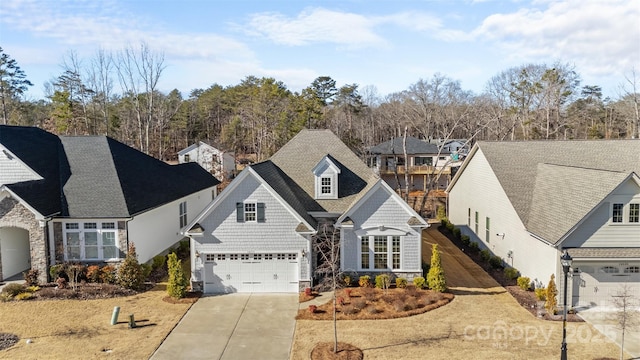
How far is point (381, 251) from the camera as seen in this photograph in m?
20.8

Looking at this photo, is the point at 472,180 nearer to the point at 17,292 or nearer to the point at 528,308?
the point at 528,308

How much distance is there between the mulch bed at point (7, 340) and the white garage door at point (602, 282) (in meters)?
21.4

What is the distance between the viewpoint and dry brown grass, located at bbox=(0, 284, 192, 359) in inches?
556

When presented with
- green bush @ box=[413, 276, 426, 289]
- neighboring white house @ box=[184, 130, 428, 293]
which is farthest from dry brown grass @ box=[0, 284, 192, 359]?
green bush @ box=[413, 276, 426, 289]

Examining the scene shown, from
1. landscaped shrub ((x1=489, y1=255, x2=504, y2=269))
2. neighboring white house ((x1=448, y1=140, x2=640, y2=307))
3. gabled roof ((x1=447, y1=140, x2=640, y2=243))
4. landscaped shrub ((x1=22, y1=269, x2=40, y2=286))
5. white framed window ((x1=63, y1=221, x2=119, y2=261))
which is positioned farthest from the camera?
landscaped shrub ((x1=489, y1=255, x2=504, y2=269))

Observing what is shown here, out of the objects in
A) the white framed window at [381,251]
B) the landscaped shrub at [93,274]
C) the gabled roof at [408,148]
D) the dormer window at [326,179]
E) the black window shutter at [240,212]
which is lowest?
the landscaped shrub at [93,274]

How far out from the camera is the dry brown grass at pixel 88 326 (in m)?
14.1

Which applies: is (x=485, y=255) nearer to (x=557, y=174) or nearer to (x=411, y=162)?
(x=557, y=174)

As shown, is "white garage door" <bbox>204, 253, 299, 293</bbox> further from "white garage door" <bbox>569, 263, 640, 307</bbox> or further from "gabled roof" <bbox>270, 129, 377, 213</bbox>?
"white garage door" <bbox>569, 263, 640, 307</bbox>

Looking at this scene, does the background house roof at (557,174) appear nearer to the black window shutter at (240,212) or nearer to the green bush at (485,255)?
the green bush at (485,255)

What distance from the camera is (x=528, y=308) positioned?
17688mm

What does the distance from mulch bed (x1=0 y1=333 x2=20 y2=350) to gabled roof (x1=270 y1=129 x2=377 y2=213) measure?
38.9 feet

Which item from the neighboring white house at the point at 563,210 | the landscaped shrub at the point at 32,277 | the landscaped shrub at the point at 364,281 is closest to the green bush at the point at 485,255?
the neighboring white house at the point at 563,210

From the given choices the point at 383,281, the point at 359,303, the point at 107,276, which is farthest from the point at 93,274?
the point at 383,281
